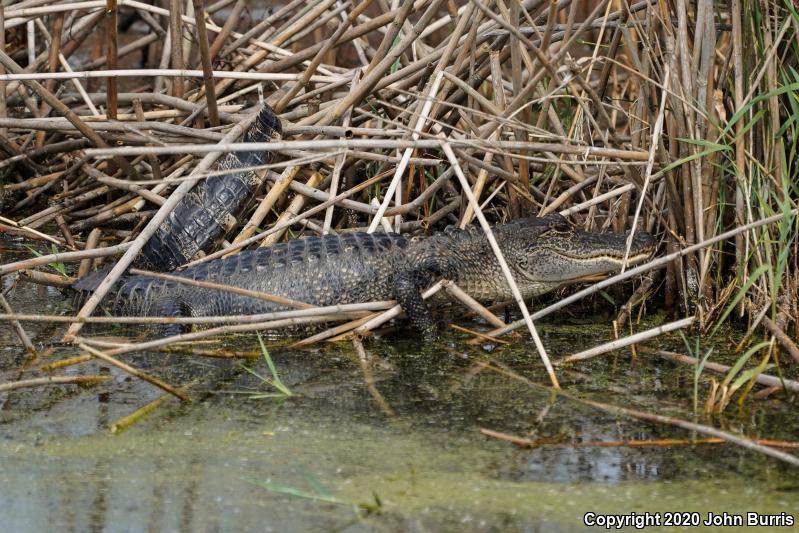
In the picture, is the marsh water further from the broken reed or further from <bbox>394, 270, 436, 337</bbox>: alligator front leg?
the broken reed

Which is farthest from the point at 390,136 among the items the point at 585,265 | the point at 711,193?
the point at 711,193

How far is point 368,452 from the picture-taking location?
2.93 meters

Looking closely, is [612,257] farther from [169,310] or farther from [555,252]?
[169,310]

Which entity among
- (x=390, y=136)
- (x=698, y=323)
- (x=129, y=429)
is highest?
(x=390, y=136)

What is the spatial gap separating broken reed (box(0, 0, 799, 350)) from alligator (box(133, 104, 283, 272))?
13cm

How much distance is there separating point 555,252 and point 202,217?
1612 millimetres

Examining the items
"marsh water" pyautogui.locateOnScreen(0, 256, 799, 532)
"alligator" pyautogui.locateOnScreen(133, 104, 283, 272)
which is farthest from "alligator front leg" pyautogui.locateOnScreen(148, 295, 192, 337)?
"marsh water" pyautogui.locateOnScreen(0, 256, 799, 532)

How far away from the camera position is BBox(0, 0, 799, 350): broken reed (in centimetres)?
383

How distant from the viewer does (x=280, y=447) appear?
297cm

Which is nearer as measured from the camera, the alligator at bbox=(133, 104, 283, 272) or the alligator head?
the alligator head

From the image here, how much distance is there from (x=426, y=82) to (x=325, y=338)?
1581 mm

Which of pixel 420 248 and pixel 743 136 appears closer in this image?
pixel 743 136

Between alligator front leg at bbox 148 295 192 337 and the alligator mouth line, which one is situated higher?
the alligator mouth line

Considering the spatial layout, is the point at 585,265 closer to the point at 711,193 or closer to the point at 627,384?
the point at 711,193
